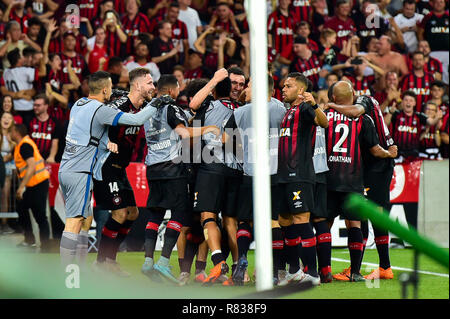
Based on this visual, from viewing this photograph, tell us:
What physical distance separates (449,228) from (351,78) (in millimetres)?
3714

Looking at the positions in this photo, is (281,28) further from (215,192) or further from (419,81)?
(215,192)

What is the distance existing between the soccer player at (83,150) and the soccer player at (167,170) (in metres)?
0.60

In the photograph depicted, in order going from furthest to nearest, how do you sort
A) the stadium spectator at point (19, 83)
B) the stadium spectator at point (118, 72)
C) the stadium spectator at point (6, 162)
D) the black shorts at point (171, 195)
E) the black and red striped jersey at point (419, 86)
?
the black and red striped jersey at point (419, 86) < the stadium spectator at point (19, 83) < the stadium spectator at point (118, 72) < the stadium spectator at point (6, 162) < the black shorts at point (171, 195)

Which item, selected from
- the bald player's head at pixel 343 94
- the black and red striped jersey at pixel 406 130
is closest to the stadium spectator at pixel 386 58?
the black and red striped jersey at pixel 406 130

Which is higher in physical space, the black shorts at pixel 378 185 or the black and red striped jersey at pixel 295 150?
the black and red striped jersey at pixel 295 150

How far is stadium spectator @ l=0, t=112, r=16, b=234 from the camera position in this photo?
12.7 metres

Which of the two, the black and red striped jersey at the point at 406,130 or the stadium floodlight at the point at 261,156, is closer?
the stadium floodlight at the point at 261,156

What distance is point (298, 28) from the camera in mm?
16172

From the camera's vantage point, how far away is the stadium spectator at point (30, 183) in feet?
39.6

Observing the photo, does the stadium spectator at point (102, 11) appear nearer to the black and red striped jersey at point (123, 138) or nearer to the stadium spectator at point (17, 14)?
the stadium spectator at point (17, 14)

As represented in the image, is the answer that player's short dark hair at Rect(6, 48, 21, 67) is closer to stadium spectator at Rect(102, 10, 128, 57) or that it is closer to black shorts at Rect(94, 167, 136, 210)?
stadium spectator at Rect(102, 10, 128, 57)

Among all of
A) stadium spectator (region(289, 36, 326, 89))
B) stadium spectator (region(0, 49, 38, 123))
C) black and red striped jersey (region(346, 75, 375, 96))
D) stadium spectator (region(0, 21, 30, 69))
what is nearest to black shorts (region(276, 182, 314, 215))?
black and red striped jersey (region(346, 75, 375, 96))
